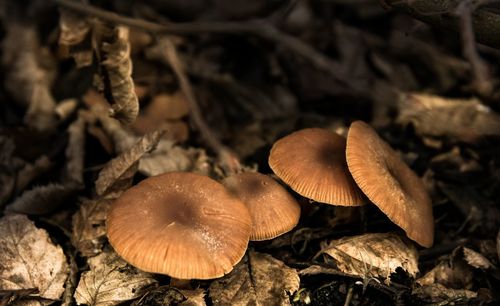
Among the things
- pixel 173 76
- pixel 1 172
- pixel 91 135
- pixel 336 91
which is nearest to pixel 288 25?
pixel 336 91

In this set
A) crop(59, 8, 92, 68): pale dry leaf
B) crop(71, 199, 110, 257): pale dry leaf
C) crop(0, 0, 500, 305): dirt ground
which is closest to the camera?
crop(0, 0, 500, 305): dirt ground

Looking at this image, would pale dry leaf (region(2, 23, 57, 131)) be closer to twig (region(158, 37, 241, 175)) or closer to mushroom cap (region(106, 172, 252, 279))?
twig (region(158, 37, 241, 175))

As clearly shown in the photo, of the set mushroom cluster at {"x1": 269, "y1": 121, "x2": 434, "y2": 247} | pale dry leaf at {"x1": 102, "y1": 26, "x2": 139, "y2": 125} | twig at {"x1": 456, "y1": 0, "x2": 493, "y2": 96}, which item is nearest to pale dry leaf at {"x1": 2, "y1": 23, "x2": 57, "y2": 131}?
pale dry leaf at {"x1": 102, "y1": 26, "x2": 139, "y2": 125}

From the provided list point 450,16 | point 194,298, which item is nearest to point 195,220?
point 194,298

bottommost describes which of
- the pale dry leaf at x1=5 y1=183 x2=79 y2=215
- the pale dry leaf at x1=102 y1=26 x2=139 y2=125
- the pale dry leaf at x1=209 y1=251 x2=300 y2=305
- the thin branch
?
the pale dry leaf at x1=209 y1=251 x2=300 y2=305

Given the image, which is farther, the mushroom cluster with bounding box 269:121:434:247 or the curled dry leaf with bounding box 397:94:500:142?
the curled dry leaf with bounding box 397:94:500:142

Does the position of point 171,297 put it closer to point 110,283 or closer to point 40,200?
point 110,283

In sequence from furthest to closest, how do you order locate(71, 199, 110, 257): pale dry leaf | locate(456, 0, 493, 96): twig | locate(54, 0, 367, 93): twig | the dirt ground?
locate(54, 0, 367, 93): twig, locate(71, 199, 110, 257): pale dry leaf, the dirt ground, locate(456, 0, 493, 96): twig

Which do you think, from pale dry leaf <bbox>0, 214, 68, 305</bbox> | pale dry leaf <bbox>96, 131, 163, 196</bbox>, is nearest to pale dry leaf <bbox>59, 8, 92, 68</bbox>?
pale dry leaf <bbox>96, 131, 163, 196</bbox>

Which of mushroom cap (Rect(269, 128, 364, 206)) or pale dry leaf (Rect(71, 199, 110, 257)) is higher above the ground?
mushroom cap (Rect(269, 128, 364, 206))
